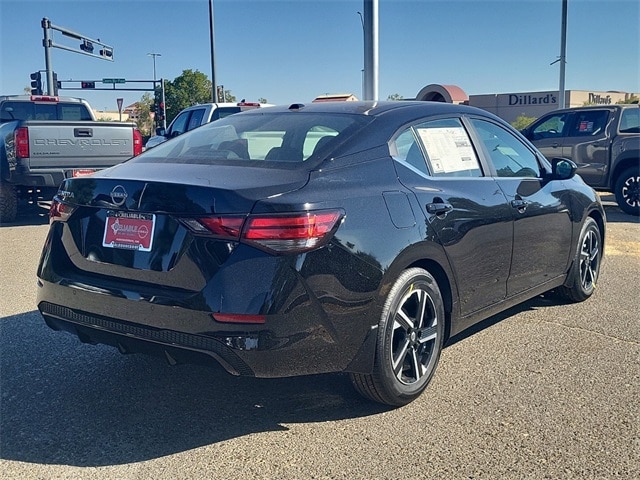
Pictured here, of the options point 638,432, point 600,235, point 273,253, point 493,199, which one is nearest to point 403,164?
point 493,199

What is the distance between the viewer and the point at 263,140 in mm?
4039

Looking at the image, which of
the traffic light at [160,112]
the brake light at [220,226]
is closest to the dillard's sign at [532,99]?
the traffic light at [160,112]

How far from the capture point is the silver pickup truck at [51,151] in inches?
383

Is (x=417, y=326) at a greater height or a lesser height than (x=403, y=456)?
greater

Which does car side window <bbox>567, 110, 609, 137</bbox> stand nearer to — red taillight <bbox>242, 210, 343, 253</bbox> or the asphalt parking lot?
the asphalt parking lot

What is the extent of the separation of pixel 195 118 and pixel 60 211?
10933mm

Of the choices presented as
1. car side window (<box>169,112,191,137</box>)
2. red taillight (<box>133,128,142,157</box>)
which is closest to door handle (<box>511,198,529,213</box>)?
red taillight (<box>133,128,142,157</box>)

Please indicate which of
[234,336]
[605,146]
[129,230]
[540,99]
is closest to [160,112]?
[540,99]

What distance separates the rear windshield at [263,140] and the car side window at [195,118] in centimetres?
984

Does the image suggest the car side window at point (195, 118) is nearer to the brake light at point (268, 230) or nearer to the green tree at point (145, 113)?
the brake light at point (268, 230)

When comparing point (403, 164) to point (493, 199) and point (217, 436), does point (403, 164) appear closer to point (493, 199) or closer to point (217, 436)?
point (493, 199)

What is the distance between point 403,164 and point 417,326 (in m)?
0.90

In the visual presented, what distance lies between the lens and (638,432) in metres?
3.40

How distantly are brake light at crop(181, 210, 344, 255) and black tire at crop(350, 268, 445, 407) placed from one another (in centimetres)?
62
